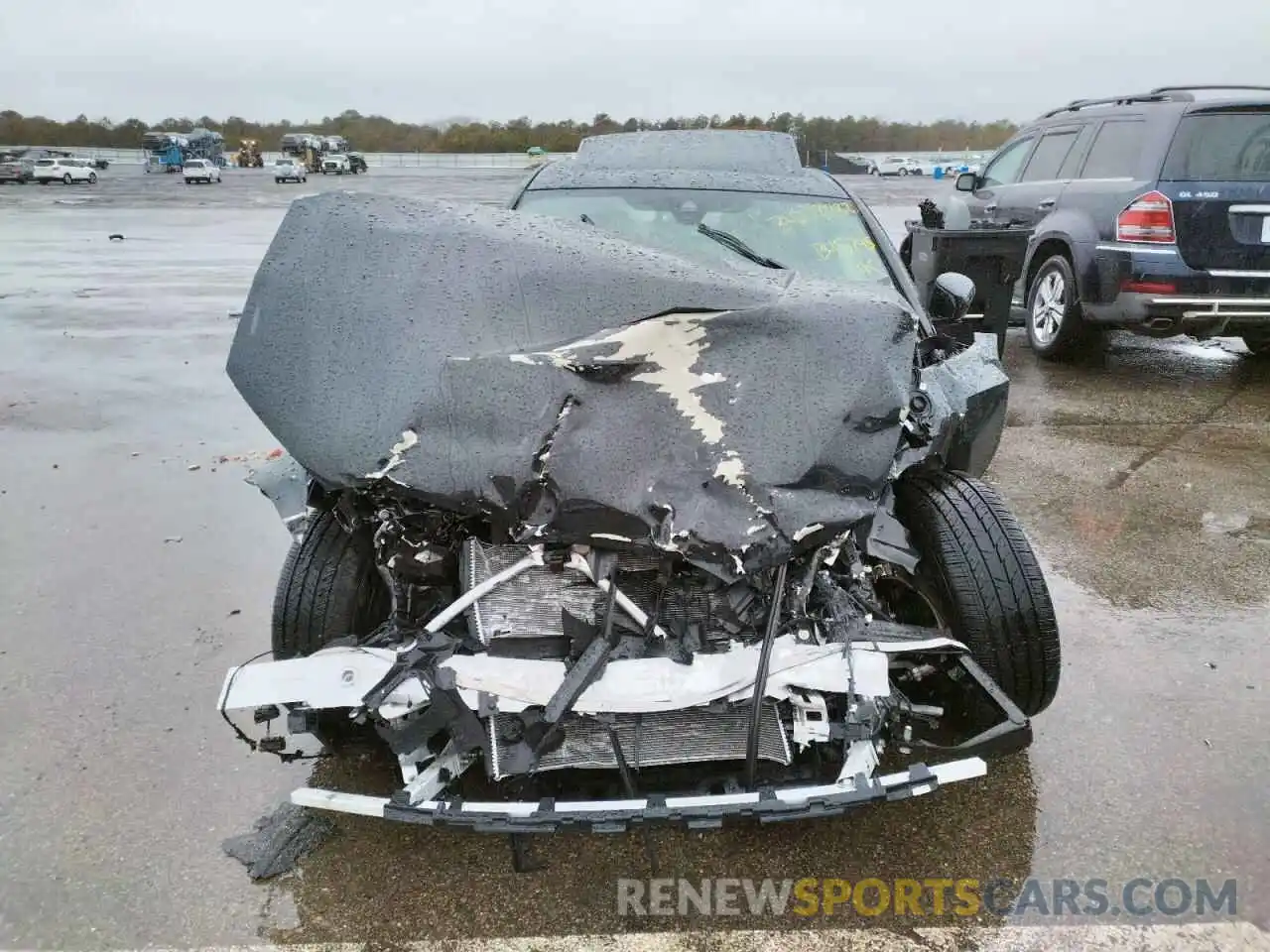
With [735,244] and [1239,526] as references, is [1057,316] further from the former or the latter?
[735,244]

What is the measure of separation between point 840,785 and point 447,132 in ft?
275

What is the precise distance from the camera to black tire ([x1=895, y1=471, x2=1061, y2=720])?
251 centimetres

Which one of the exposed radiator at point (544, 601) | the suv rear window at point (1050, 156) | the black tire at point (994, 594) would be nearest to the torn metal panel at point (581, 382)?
the exposed radiator at point (544, 601)

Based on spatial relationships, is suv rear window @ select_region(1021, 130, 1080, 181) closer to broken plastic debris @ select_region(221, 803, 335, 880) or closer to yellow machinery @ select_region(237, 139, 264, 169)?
broken plastic debris @ select_region(221, 803, 335, 880)

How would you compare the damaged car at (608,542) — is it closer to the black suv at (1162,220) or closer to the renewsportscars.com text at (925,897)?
the renewsportscars.com text at (925,897)

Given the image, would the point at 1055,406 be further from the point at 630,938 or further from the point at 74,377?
the point at 74,377

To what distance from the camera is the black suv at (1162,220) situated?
617cm

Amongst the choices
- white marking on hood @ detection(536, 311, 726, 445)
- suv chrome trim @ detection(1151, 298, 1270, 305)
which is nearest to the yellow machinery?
suv chrome trim @ detection(1151, 298, 1270, 305)

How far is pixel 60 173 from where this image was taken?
38.6 metres

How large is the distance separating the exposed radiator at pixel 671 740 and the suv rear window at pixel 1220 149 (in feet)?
19.1

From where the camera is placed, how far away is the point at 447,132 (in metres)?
79.0

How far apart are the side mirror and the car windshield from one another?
323 mm

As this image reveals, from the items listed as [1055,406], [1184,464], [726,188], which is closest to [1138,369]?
[1055,406]

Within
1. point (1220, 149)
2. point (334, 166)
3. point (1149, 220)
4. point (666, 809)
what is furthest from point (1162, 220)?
point (334, 166)
